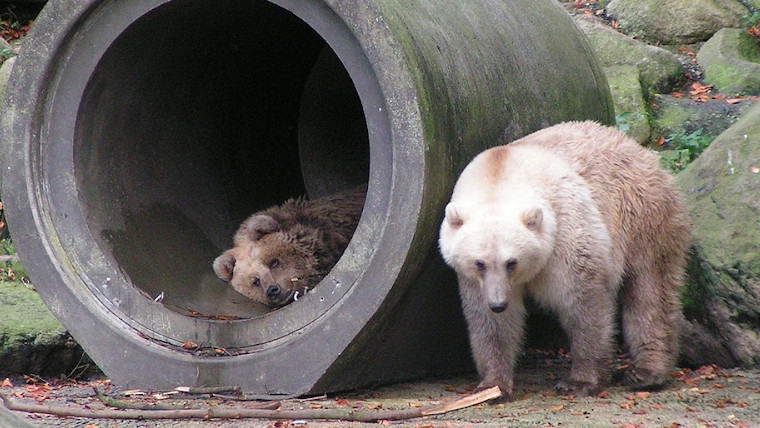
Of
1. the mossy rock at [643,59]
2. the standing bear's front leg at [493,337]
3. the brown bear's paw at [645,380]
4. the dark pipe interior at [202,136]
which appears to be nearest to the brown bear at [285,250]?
the dark pipe interior at [202,136]

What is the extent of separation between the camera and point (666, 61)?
35.5 feet

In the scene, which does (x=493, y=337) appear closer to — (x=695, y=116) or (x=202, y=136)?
(x=202, y=136)

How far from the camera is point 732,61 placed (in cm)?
1066

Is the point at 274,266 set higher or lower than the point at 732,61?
lower

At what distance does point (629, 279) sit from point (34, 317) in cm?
394

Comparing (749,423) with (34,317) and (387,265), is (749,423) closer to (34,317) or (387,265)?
(387,265)

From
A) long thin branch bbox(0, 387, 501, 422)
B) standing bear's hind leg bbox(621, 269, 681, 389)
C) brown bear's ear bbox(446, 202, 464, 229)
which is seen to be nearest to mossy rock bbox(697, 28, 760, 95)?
standing bear's hind leg bbox(621, 269, 681, 389)

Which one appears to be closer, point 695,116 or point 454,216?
point 454,216

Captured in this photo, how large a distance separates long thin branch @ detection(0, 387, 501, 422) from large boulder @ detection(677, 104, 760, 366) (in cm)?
183

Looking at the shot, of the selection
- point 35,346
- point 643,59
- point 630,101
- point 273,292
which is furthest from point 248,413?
point 643,59

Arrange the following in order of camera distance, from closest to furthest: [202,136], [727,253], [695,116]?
[727,253], [202,136], [695,116]

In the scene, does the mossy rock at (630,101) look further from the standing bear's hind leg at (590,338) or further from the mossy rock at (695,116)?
the standing bear's hind leg at (590,338)

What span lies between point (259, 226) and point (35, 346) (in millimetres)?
1630

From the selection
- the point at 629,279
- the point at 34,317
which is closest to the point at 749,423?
the point at 629,279
